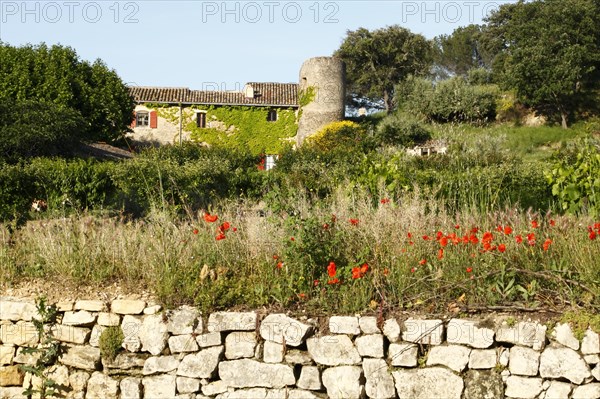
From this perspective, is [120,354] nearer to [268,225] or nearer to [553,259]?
[268,225]

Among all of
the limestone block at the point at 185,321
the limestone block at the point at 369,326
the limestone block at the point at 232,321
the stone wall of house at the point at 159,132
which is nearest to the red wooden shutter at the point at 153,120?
the stone wall of house at the point at 159,132

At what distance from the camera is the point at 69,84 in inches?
1261

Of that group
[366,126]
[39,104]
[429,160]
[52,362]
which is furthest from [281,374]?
[366,126]

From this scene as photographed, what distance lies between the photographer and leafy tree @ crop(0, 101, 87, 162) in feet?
73.4

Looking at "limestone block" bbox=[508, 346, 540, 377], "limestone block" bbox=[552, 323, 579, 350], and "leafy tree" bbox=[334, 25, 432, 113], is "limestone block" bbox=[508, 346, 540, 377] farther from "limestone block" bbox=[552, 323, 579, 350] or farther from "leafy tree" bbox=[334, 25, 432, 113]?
"leafy tree" bbox=[334, 25, 432, 113]

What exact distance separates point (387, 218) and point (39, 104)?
2045cm

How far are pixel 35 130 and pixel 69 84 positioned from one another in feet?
32.8

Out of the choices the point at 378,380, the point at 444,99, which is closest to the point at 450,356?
the point at 378,380

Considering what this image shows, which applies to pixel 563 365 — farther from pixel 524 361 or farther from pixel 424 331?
pixel 424 331

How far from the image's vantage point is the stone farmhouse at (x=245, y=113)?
4509 cm

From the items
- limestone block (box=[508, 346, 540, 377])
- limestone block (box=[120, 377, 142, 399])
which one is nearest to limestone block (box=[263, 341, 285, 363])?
limestone block (box=[120, 377, 142, 399])

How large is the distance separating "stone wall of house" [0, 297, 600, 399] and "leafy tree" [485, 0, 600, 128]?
36.0 meters

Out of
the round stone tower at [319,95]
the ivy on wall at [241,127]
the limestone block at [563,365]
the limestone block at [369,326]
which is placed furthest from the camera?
the ivy on wall at [241,127]

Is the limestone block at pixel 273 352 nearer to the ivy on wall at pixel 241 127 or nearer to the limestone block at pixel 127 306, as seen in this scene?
the limestone block at pixel 127 306
